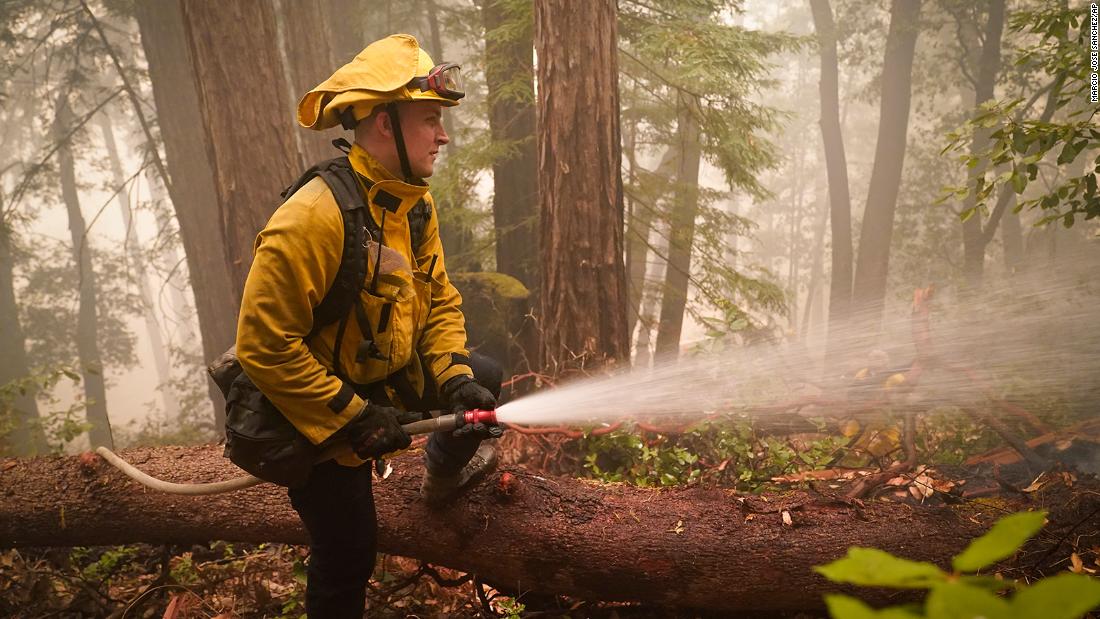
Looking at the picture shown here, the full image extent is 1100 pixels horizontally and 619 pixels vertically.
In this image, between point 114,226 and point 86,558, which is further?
point 114,226

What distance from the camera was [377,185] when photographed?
292 cm

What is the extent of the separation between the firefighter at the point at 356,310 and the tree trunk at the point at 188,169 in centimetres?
927

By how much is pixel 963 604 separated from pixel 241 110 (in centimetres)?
751

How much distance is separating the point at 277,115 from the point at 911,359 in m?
7.57

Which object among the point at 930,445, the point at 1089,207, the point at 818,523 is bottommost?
the point at 930,445

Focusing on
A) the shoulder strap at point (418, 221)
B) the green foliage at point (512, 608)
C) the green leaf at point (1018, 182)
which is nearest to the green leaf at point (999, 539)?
the shoulder strap at point (418, 221)

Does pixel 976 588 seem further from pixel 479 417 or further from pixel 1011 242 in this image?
pixel 1011 242

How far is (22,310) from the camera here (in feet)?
72.2

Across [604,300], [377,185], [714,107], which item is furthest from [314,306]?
[714,107]

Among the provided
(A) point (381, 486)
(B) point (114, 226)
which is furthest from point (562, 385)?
(B) point (114, 226)

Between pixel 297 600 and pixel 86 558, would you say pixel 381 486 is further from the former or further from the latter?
pixel 86 558

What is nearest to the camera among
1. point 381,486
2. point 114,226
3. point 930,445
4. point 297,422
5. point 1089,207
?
point 297,422

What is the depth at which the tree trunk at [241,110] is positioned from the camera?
262 inches

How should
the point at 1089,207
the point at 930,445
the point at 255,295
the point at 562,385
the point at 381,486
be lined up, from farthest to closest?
the point at 930,445, the point at 562,385, the point at 1089,207, the point at 381,486, the point at 255,295
